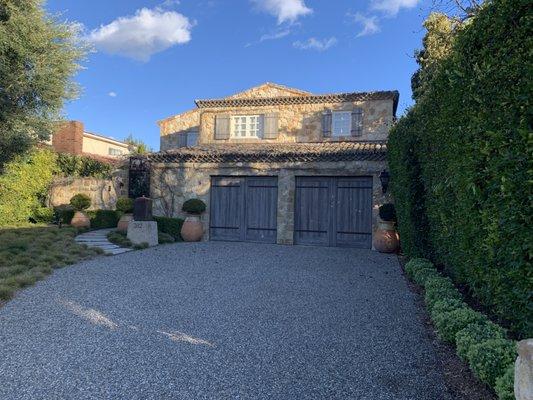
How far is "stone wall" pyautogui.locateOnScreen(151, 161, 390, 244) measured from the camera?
11.4m

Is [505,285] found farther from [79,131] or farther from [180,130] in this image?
[79,131]

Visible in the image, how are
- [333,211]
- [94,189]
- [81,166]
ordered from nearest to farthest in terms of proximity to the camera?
[333,211] < [94,189] < [81,166]

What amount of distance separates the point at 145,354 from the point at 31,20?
10374 millimetres

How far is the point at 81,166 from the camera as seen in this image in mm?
16203

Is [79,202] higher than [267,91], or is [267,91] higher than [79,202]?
[267,91]

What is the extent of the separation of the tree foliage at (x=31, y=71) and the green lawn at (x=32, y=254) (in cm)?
261

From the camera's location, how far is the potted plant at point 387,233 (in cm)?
1015

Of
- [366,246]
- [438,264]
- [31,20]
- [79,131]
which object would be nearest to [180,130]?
[79,131]

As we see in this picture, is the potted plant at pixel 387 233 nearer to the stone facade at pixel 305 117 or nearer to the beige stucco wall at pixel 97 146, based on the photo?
the stone facade at pixel 305 117

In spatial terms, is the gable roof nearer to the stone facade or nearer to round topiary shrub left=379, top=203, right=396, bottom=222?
the stone facade

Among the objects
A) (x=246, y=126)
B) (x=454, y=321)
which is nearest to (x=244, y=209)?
(x=246, y=126)

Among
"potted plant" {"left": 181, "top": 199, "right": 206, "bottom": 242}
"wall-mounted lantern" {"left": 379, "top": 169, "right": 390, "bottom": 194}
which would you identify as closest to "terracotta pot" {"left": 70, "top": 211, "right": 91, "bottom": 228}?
"potted plant" {"left": 181, "top": 199, "right": 206, "bottom": 242}

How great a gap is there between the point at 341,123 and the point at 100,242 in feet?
31.8

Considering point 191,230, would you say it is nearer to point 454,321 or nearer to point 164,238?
point 164,238
